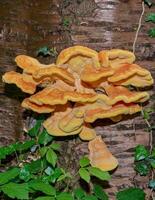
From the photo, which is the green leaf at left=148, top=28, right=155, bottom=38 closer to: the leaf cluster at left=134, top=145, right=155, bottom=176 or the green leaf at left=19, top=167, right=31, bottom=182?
the leaf cluster at left=134, top=145, right=155, bottom=176

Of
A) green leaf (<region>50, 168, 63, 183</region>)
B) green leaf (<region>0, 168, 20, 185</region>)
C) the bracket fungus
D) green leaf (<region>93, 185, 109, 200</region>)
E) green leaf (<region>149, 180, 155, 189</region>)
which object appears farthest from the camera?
green leaf (<region>149, 180, 155, 189</region>)

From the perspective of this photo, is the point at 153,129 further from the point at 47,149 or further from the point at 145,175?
the point at 47,149

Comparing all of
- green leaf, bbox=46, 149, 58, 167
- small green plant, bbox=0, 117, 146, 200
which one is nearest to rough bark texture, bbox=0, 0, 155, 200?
small green plant, bbox=0, 117, 146, 200

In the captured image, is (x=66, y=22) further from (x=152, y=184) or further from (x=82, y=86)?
(x=152, y=184)

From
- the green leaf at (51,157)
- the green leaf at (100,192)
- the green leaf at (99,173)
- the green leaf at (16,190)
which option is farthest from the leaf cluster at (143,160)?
the green leaf at (16,190)

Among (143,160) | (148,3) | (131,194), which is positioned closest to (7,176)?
(131,194)

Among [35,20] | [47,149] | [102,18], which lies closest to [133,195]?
[47,149]

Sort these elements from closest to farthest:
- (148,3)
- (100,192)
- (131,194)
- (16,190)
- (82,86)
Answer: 1. (16,190)
2. (82,86)
3. (100,192)
4. (131,194)
5. (148,3)

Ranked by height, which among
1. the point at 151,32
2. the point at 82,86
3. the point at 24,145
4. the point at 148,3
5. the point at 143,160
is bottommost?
the point at 143,160
